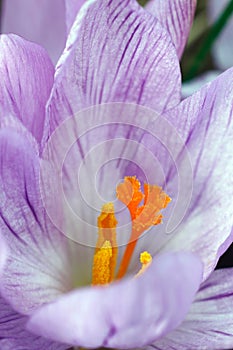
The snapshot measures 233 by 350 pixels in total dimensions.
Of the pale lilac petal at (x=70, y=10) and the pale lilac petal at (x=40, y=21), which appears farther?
the pale lilac petal at (x=40, y=21)

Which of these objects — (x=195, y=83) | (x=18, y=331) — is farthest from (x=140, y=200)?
(x=195, y=83)

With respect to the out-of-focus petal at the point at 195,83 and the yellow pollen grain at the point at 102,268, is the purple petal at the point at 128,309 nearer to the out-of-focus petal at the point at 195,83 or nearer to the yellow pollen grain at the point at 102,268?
the yellow pollen grain at the point at 102,268

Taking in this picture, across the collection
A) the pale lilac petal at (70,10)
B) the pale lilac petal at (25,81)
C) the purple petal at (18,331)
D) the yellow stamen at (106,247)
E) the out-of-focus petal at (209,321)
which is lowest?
the purple petal at (18,331)

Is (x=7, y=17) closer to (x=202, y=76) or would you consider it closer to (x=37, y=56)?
(x=202, y=76)

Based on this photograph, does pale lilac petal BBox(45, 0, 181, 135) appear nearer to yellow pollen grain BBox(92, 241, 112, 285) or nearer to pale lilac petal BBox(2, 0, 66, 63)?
yellow pollen grain BBox(92, 241, 112, 285)

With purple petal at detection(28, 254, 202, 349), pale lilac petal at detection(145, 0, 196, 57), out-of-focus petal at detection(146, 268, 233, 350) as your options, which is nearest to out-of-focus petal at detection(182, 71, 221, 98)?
pale lilac petal at detection(145, 0, 196, 57)

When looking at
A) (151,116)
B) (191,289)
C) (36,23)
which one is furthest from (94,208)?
(36,23)

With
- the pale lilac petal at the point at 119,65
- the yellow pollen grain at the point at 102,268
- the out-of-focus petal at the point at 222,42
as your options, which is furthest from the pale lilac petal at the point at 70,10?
the out-of-focus petal at the point at 222,42
